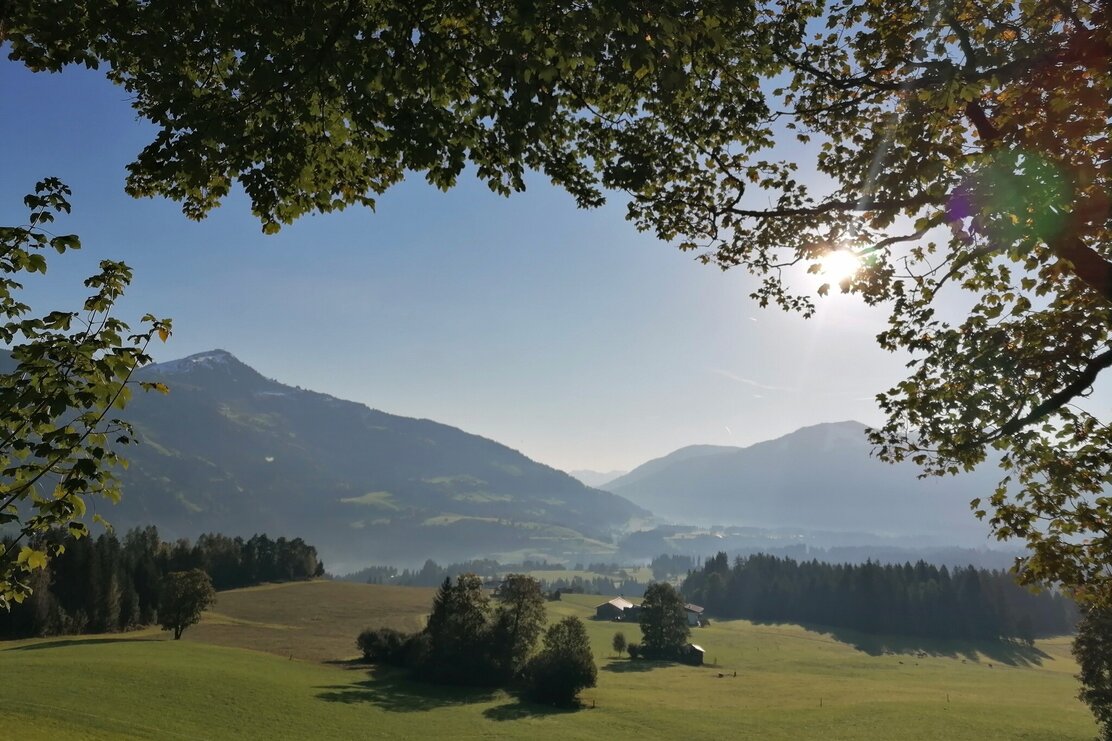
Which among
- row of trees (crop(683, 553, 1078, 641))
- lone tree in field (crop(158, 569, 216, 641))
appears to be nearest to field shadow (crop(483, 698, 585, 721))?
lone tree in field (crop(158, 569, 216, 641))

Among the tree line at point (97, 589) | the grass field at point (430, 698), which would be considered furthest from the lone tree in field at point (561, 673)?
the tree line at point (97, 589)

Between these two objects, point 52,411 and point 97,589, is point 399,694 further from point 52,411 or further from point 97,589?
point 52,411

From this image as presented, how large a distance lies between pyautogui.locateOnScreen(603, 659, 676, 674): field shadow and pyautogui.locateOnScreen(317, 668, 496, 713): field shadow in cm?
2854

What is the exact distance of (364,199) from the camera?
11406 mm

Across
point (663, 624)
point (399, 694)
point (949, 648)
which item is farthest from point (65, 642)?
point (949, 648)

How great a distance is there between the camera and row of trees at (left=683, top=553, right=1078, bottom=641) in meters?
143

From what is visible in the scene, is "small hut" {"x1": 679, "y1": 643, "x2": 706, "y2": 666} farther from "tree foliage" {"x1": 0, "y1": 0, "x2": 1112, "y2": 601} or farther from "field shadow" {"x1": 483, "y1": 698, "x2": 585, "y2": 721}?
"tree foliage" {"x1": 0, "y1": 0, "x2": 1112, "y2": 601}

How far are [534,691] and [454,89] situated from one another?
70.2 metres

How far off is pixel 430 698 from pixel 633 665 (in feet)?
138

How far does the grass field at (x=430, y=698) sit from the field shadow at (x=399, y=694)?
31 cm

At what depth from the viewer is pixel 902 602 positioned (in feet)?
481

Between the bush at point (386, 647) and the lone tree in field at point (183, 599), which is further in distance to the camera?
the lone tree in field at point (183, 599)

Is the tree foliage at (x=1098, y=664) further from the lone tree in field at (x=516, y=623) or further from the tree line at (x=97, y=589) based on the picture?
the tree line at (x=97, y=589)

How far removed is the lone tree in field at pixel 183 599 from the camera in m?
81.6
